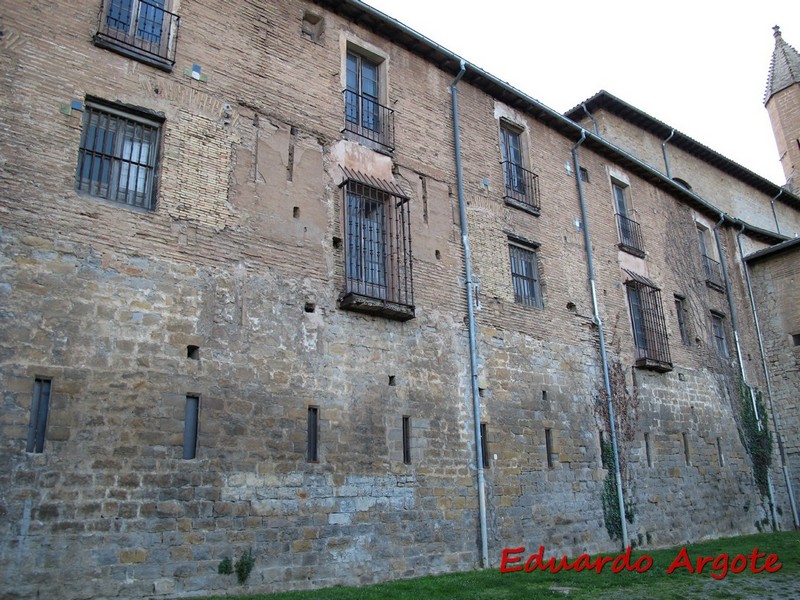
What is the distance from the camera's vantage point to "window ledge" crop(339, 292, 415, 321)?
10539 mm

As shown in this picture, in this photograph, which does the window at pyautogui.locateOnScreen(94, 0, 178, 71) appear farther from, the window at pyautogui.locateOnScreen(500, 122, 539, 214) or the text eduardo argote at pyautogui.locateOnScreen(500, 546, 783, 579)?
the text eduardo argote at pyautogui.locateOnScreen(500, 546, 783, 579)

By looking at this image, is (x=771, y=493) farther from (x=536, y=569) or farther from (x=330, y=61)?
(x=330, y=61)

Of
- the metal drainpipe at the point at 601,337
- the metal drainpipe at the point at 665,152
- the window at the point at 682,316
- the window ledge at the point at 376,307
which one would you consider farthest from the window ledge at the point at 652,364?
the metal drainpipe at the point at 665,152

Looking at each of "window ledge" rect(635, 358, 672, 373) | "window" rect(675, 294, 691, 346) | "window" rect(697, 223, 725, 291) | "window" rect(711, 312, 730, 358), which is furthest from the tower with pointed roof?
"window ledge" rect(635, 358, 672, 373)

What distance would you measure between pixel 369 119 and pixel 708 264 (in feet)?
42.9

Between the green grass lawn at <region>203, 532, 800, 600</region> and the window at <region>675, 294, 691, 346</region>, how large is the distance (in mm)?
7251

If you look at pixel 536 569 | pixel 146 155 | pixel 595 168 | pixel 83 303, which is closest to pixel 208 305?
pixel 83 303

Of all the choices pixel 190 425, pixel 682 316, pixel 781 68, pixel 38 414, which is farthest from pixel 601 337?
pixel 781 68

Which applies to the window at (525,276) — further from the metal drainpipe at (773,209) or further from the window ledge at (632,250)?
the metal drainpipe at (773,209)

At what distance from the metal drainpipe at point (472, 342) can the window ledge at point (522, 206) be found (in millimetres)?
1365

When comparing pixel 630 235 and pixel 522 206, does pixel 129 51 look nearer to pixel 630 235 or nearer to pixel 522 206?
pixel 522 206

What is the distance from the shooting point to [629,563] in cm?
1188

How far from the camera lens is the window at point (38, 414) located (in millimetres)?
7484

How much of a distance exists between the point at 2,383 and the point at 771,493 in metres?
19.5
